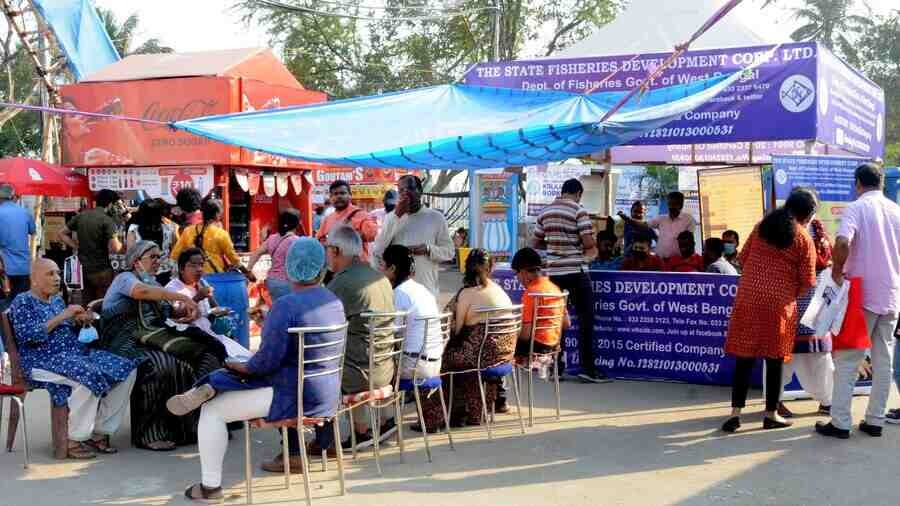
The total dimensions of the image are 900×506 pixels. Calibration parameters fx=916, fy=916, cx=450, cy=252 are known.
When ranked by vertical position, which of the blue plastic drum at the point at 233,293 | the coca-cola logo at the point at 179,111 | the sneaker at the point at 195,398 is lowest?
the sneaker at the point at 195,398

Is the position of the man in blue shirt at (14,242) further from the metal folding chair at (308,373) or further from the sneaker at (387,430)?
the metal folding chair at (308,373)

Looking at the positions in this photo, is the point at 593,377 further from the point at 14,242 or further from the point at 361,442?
the point at 14,242

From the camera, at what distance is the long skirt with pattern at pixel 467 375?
574 centimetres

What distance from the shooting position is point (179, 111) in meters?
11.2

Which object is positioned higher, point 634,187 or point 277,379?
point 634,187

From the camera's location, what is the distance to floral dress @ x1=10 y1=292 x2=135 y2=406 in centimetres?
524

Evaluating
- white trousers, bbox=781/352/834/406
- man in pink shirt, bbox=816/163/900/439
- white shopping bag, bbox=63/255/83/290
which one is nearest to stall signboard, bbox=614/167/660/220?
white shopping bag, bbox=63/255/83/290

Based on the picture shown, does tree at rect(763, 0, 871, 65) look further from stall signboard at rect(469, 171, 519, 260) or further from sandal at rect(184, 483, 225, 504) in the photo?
sandal at rect(184, 483, 225, 504)

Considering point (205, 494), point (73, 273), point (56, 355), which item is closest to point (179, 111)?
point (73, 273)

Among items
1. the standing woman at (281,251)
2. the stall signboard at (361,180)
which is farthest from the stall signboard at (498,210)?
the standing woman at (281,251)

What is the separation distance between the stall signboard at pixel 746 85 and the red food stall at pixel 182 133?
3.71 metres

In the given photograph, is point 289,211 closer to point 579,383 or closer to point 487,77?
point 487,77

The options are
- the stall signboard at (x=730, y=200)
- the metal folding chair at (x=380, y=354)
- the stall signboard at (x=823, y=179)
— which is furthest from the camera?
the stall signboard at (x=730, y=200)

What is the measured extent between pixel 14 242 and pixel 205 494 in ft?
18.9
